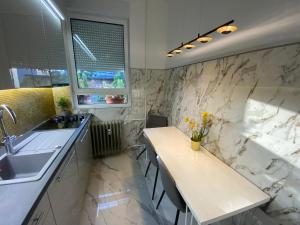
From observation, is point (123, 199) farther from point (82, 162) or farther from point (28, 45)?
point (28, 45)

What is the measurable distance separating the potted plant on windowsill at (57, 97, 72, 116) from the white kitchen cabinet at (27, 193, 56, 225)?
6.07 ft

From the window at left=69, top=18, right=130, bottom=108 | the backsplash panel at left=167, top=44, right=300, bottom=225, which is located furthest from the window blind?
the backsplash panel at left=167, top=44, right=300, bottom=225

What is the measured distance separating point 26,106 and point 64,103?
2.46ft

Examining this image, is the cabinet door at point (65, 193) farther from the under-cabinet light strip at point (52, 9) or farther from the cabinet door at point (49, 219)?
the under-cabinet light strip at point (52, 9)

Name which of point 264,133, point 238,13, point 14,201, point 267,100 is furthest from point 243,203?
point 238,13

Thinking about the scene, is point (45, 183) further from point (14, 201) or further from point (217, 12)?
point (217, 12)

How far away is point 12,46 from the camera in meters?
0.97

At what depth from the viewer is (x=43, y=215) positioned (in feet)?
2.61

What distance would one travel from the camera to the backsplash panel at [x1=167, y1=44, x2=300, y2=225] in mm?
869

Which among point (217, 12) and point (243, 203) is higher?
point (217, 12)

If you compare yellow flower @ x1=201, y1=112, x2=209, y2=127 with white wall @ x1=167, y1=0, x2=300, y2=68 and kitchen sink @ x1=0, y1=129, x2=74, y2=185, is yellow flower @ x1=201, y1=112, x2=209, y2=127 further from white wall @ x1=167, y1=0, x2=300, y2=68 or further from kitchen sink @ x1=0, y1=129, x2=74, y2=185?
kitchen sink @ x1=0, y1=129, x2=74, y2=185

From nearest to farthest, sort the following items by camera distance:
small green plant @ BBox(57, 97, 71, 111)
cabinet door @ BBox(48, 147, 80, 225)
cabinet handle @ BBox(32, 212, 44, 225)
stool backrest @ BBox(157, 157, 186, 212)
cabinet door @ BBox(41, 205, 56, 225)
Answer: cabinet handle @ BBox(32, 212, 44, 225), cabinet door @ BBox(41, 205, 56, 225), cabinet door @ BBox(48, 147, 80, 225), stool backrest @ BBox(157, 157, 186, 212), small green plant @ BBox(57, 97, 71, 111)

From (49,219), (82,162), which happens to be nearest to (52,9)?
(82,162)

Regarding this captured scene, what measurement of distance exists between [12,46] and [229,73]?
1756 millimetres
